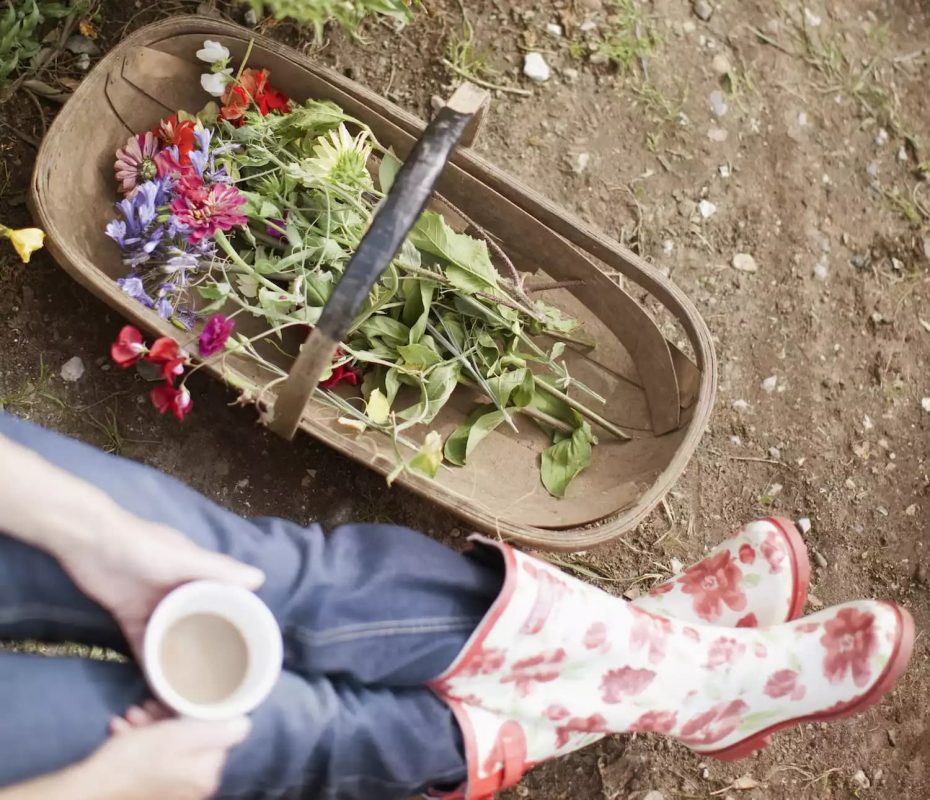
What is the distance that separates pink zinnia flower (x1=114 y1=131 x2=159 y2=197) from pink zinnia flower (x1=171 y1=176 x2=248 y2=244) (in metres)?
0.08

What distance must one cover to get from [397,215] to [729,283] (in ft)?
3.00

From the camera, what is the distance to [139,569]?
939 mm

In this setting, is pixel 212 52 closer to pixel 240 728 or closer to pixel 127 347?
pixel 127 347

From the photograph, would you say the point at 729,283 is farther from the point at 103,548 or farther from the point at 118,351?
the point at 103,548

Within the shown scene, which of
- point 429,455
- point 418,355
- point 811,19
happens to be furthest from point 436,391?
point 811,19

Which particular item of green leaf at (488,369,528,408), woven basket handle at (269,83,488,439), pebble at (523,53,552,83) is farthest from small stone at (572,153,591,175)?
woven basket handle at (269,83,488,439)

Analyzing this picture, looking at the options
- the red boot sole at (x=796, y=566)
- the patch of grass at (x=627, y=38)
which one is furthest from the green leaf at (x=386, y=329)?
the patch of grass at (x=627, y=38)

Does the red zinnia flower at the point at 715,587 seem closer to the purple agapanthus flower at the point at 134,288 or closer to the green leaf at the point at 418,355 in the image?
the green leaf at the point at 418,355

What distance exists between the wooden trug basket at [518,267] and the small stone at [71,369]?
0.21m

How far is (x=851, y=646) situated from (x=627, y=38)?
1.17 m

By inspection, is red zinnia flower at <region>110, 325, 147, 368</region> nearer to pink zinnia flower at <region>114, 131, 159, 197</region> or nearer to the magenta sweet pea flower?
the magenta sweet pea flower

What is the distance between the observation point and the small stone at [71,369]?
1381mm

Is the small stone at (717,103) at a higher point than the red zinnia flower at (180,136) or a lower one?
higher

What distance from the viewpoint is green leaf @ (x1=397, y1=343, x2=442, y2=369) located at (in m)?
1.24
